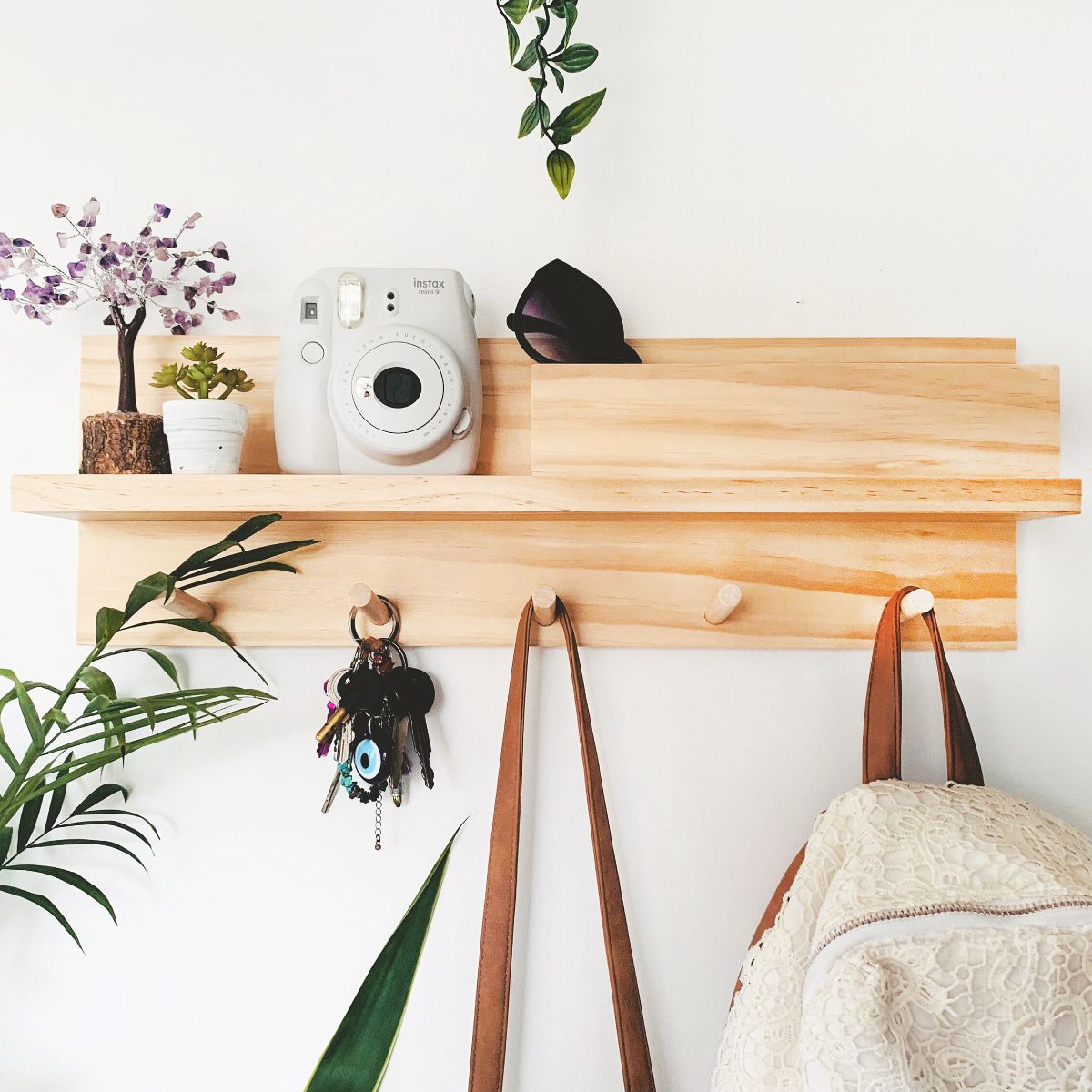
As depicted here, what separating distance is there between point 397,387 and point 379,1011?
21.9 inches

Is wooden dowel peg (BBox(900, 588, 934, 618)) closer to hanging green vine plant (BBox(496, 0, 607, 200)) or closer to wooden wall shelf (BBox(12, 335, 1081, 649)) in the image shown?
wooden wall shelf (BBox(12, 335, 1081, 649))

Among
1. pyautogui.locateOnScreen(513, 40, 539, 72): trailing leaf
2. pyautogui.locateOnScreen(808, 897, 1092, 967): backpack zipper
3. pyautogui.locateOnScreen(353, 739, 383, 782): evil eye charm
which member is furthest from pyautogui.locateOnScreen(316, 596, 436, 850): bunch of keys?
pyautogui.locateOnScreen(513, 40, 539, 72): trailing leaf

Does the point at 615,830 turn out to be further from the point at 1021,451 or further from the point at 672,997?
the point at 1021,451

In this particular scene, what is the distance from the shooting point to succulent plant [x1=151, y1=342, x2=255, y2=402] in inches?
29.2

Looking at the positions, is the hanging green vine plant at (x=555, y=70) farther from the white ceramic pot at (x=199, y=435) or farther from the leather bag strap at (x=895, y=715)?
the leather bag strap at (x=895, y=715)

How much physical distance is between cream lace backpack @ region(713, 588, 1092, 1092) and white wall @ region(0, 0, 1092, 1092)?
139 millimetres

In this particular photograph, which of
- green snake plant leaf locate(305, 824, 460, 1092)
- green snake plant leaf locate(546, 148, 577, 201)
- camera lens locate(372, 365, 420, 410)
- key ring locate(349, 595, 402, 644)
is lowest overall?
green snake plant leaf locate(305, 824, 460, 1092)

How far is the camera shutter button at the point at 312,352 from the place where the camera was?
76 centimetres

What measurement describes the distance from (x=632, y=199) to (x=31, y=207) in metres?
0.56

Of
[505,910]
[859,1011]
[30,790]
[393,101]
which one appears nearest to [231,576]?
[30,790]

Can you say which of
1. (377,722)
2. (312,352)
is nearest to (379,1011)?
(377,722)

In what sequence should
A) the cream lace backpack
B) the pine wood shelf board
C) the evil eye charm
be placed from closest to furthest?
the cream lace backpack, the pine wood shelf board, the evil eye charm

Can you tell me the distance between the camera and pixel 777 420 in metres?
0.73

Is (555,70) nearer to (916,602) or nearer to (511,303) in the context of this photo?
(511,303)
